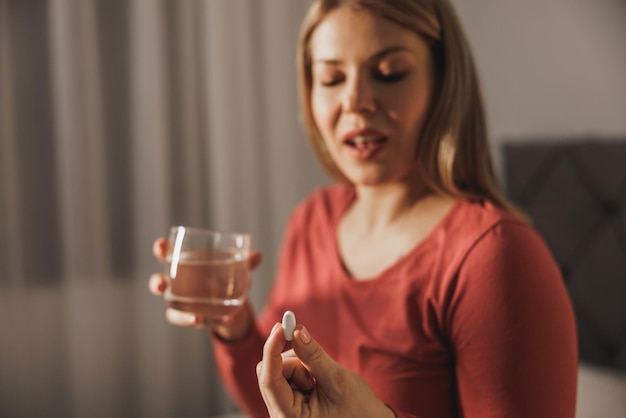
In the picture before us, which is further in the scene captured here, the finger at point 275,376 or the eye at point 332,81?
the eye at point 332,81

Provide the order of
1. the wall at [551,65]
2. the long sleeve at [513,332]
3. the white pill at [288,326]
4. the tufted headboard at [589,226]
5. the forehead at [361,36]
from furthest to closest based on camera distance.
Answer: the wall at [551,65] < the tufted headboard at [589,226] < the forehead at [361,36] < the long sleeve at [513,332] < the white pill at [288,326]

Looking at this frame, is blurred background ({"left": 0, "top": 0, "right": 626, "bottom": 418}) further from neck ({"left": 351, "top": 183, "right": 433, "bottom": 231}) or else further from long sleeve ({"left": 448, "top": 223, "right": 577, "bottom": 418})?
long sleeve ({"left": 448, "top": 223, "right": 577, "bottom": 418})

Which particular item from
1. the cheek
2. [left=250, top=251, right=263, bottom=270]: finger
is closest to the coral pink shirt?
[left=250, top=251, right=263, bottom=270]: finger

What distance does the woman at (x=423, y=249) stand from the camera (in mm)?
895

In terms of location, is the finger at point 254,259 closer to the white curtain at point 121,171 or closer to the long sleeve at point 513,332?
the long sleeve at point 513,332

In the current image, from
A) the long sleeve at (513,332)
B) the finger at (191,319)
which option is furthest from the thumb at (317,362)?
the finger at (191,319)

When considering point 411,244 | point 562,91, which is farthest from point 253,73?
point 411,244

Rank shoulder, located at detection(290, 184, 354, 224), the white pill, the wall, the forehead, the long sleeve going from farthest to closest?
the wall, shoulder, located at detection(290, 184, 354, 224), the forehead, the long sleeve, the white pill

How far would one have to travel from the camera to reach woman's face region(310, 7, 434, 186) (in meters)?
1.00

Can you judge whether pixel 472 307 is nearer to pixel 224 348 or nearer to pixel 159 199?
pixel 224 348

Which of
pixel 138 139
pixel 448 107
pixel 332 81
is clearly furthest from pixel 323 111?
pixel 138 139

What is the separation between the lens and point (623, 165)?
153cm

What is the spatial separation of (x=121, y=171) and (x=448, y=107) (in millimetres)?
1100

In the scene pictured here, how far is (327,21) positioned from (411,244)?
362mm
